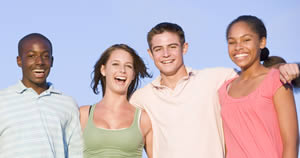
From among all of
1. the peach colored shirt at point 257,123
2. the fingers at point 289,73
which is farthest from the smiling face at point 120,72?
the fingers at point 289,73

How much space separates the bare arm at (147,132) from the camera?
19.6 ft

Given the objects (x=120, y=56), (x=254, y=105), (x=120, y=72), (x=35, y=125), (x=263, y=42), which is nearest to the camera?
(x=254, y=105)

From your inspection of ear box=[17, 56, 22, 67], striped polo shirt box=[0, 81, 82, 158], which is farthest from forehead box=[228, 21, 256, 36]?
ear box=[17, 56, 22, 67]

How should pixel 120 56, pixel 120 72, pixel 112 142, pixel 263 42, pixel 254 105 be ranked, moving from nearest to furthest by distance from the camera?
1. pixel 254 105
2. pixel 263 42
3. pixel 112 142
4. pixel 120 72
5. pixel 120 56

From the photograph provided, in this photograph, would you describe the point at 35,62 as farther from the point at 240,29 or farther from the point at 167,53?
the point at 240,29

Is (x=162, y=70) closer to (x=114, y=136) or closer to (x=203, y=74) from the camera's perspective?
(x=203, y=74)

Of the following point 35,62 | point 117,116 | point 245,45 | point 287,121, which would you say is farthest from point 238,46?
point 35,62

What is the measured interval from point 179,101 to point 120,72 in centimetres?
107

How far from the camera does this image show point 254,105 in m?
4.74

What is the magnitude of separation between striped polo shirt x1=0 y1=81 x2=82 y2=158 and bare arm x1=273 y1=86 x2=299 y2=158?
290 centimetres

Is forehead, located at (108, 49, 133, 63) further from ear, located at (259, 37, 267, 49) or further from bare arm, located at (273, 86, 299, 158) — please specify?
bare arm, located at (273, 86, 299, 158)

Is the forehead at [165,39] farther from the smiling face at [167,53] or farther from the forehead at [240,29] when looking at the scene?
the forehead at [240,29]

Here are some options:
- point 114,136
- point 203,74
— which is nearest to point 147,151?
point 114,136

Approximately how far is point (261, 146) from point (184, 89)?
151 centimetres
